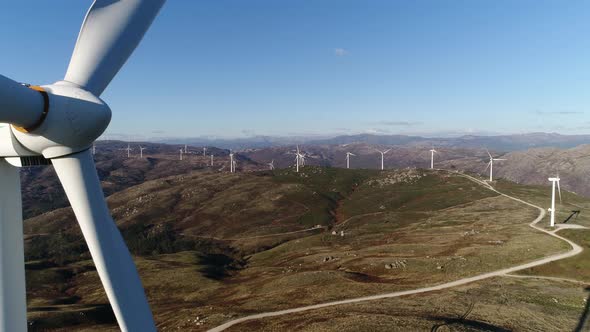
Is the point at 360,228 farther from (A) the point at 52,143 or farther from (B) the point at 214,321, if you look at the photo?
(A) the point at 52,143

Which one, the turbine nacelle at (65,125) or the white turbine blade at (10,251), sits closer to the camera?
the turbine nacelle at (65,125)

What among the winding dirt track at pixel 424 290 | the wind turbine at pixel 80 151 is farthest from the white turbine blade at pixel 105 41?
the winding dirt track at pixel 424 290

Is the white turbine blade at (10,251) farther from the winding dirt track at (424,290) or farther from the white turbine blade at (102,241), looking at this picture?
the winding dirt track at (424,290)

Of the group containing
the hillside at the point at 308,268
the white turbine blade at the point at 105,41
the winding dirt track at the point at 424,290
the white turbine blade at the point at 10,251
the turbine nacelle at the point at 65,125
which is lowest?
the hillside at the point at 308,268

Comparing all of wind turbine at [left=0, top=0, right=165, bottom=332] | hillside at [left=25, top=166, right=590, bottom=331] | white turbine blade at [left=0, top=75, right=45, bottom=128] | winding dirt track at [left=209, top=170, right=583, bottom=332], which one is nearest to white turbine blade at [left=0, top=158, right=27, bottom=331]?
wind turbine at [left=0, top=0, right=165, bottom=332]

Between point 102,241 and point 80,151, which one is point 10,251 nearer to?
point 102,241

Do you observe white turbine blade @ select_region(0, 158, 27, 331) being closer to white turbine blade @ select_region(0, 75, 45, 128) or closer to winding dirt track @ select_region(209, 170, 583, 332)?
white turbine blade @ select_region(0, 75, 45, 128)
